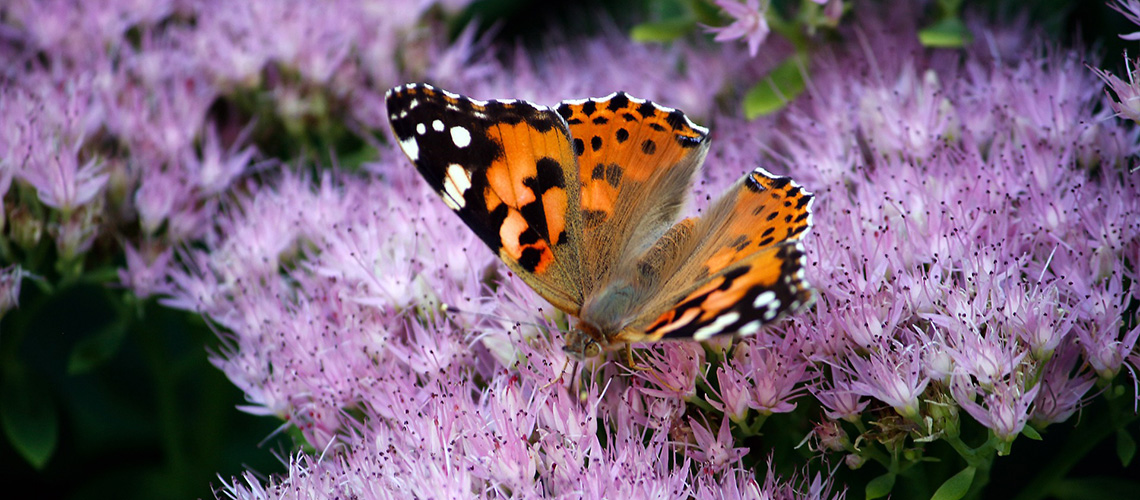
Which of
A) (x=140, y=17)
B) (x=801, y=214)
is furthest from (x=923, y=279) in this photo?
(x=140, y=17)

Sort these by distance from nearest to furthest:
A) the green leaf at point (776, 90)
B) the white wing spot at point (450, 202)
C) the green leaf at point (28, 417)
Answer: the white wing spot at point (450, 202) → the green leaf at point (28, 417) → the green leaf at point (776, 90)

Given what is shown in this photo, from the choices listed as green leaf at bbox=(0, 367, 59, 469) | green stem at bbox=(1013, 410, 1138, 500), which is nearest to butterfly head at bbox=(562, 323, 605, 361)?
green stem at bbox=(1013, 410, 1138, 500)

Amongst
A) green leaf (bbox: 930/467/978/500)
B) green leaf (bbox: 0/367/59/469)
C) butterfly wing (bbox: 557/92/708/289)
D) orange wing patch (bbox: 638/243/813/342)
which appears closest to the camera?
orange wing patch (bbox: 638/243/813/342)

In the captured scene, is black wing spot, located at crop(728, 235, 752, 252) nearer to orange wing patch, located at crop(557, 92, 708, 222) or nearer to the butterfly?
the butterfly

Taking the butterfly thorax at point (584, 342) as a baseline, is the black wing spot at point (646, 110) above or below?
above

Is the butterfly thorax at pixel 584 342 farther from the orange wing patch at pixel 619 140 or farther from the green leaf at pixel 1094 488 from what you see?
the green leaf at pixel 1094 488

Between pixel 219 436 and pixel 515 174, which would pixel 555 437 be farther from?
pixel 219 436

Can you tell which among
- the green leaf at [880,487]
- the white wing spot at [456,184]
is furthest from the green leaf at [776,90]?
the green leaf at [880,487]
